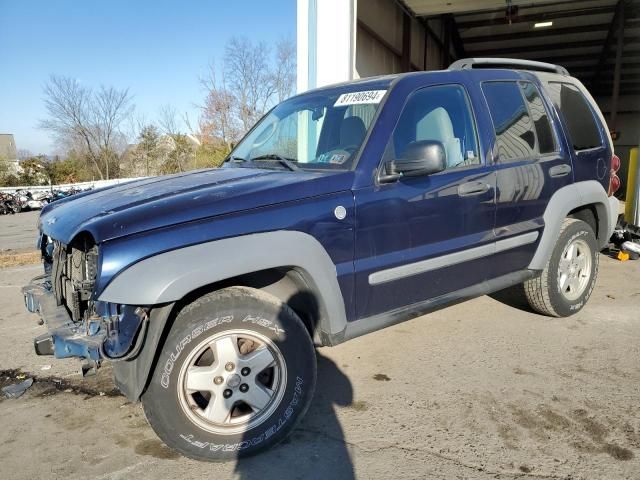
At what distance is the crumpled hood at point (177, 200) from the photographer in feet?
7.29

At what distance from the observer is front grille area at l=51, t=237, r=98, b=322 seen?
2.38 m

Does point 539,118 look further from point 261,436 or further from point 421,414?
point 261,436

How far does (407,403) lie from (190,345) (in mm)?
1480

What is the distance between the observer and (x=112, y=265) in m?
2.11

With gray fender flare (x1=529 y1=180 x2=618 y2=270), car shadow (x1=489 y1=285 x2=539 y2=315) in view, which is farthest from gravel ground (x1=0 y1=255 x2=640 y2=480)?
gray fender flare (x1=529 y1=180 x2=618 y2=270)

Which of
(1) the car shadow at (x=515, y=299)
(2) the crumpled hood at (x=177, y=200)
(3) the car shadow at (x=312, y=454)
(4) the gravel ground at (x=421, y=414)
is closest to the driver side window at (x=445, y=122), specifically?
(2) the crumpled hood at (x=177, y=200)

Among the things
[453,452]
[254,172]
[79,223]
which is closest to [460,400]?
[453,452]

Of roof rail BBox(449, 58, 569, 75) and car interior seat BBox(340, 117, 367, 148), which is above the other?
roof rail BBox(449, 58, 569, 75)

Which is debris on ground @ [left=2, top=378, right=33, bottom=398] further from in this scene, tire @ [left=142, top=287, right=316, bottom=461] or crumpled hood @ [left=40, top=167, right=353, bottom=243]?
tire @ [left=142, top=287, right=316, bottom=461]

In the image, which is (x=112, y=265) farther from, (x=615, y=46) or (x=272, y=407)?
(x=615, y=46)

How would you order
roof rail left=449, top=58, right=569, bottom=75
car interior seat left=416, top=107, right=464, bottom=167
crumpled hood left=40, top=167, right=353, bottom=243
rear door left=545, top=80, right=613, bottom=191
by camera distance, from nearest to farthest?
crumpled hood left=40, top=167, right=353, bottom=243
car interior seat left=416, top=107, right=464, bottom=167
roof rail left=449, top=58, right=569, bottom=75
rear door left=545, top=80, right=613, bottom=191

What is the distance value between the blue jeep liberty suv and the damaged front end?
0.04 feet

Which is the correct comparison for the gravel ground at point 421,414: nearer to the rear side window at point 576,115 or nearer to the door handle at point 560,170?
the door handle at point 560,170

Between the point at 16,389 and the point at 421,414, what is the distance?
282cm
